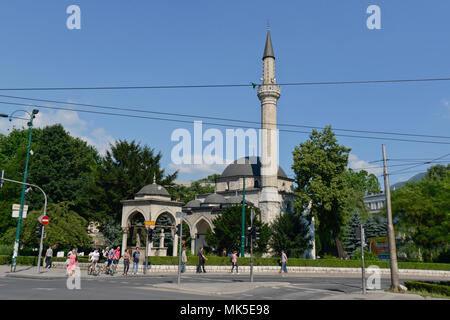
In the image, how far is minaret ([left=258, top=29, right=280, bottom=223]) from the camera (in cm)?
4341

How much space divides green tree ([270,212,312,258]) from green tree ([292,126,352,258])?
7.14 ft

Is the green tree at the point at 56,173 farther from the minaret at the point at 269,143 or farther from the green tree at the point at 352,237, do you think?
the green tree at the point at 352,237

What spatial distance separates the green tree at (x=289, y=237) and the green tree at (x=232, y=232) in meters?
1.32

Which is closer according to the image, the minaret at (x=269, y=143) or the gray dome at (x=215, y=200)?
the minaret at (x=269, y=143)

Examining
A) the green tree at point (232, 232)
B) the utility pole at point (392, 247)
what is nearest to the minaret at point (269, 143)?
the green tree at point (232, 232)

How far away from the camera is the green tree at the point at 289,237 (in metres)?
38.8

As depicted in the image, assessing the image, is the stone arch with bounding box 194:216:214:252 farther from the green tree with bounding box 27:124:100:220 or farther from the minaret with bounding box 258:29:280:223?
the green tree with bounding box 27:124:100:220

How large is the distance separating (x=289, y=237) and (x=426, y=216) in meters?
15.4

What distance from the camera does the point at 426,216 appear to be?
137ft

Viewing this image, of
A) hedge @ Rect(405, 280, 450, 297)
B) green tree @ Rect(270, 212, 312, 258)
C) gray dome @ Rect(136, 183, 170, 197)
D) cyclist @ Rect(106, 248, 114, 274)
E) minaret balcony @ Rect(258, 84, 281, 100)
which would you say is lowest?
hedge @ Rect(405, 280, 450, 297)

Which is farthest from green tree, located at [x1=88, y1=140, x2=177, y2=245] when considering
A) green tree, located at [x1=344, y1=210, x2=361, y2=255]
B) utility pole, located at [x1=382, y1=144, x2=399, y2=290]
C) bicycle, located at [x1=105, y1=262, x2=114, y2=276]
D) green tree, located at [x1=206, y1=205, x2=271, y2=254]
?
utility pole, located at [x1=382, y1=144, x2=399, y2=290]

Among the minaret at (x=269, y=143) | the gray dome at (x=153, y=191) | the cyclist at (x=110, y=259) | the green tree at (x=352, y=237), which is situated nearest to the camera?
the cyclist at (x=110, y=259)

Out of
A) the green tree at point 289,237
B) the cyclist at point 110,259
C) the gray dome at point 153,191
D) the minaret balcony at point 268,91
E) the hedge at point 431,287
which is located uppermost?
the minaret balcony at point 268,91
